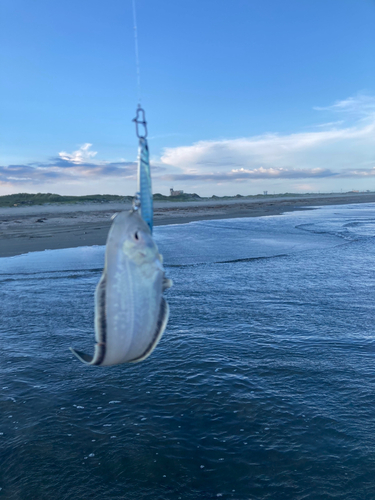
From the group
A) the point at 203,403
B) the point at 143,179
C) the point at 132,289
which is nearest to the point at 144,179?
the point at 143,179

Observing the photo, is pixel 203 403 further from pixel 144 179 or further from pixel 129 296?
pixel 144 179

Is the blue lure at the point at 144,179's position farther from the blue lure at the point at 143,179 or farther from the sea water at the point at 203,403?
the sea water at the point at 203,403

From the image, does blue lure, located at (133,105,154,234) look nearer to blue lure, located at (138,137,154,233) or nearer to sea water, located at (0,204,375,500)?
blue lure, located at (138,137,154,233)

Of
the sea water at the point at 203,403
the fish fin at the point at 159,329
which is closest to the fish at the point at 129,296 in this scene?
the fish fin at the point at 159,329

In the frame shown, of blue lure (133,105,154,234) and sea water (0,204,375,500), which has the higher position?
blue lure (133,105,154,234)

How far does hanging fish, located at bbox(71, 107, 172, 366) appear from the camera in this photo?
1701mm

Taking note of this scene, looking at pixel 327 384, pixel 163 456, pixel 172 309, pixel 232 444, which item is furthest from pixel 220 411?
pixel 172 309

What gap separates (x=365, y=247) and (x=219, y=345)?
1074 cm

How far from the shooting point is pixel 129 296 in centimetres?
179

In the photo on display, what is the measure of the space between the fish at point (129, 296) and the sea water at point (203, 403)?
6.26ft

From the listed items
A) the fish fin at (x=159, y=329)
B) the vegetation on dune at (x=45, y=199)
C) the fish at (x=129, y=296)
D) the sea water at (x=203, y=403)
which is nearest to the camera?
the fish at (x=129, y=296)

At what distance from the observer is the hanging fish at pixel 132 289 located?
5.58 feet

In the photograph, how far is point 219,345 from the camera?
5457mm

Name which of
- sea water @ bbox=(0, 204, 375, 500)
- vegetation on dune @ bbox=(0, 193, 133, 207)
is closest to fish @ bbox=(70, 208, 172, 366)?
sea water @ bbox=(0, 204, 375, 500)
